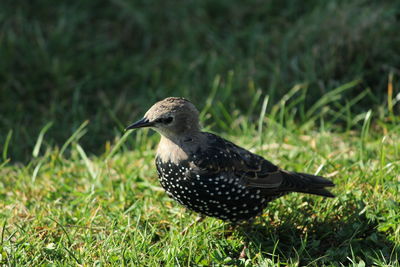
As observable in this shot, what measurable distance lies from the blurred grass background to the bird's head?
176 centimetres

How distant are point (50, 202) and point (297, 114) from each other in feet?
9.07

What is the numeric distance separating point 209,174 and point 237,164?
0.29 metres

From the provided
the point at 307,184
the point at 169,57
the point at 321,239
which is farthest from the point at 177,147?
the point at 169,57

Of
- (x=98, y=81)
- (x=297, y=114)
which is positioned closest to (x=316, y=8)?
(x=297, y=114)

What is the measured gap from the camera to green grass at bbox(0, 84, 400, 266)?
3.84 m

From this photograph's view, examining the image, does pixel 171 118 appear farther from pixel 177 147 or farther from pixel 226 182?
pixel 226 182

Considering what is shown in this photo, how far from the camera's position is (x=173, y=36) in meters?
7.23

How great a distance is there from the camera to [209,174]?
3.92 meters

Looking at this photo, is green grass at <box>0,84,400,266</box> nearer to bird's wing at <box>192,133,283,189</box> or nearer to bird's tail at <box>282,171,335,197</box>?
bird's tail at <box>282,171,335,197</box>

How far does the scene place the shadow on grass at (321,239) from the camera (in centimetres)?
382

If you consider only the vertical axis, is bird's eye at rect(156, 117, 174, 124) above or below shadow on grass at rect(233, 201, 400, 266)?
above

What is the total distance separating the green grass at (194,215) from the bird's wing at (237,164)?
14.4 inches

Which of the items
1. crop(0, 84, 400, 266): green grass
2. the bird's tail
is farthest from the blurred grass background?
the bird's tail

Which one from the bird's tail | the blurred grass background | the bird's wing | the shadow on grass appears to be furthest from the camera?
the blurred grass background
